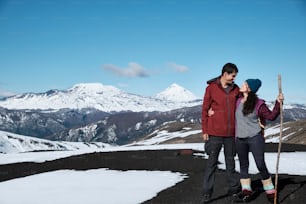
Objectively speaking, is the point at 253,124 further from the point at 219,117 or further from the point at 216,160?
the point at 216,160

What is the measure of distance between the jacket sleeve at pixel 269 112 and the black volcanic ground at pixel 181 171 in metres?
1.98

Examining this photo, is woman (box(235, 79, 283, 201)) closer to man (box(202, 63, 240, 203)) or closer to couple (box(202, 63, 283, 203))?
couple (box(202, 63, 283, 203))

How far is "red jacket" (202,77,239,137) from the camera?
30.1 ft

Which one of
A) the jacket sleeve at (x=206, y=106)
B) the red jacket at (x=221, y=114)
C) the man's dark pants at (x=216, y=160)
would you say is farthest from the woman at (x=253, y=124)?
the jacket sleeve at (x=206, y=106)

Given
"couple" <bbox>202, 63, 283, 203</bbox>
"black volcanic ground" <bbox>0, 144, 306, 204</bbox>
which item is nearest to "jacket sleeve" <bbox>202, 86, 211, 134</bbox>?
"couple" <bbox>202, 63, 283, 203</bbox>

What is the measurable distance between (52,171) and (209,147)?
30.4 ft

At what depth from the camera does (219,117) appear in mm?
9180

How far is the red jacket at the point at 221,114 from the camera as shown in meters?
9.17

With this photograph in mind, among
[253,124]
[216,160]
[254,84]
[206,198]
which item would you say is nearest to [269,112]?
[253,124]

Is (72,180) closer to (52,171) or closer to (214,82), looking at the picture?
(52,171)

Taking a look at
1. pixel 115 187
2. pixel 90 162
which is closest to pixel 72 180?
pixel 115 187

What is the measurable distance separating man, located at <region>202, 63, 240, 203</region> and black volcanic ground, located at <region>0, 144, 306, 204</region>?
1.02 m

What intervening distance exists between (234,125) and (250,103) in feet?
2.29

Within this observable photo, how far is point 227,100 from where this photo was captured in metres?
9.20
